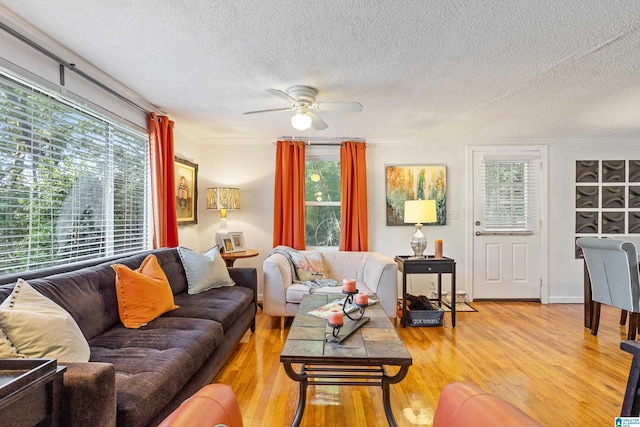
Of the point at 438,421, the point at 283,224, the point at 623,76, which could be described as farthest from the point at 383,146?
the point at 438,421

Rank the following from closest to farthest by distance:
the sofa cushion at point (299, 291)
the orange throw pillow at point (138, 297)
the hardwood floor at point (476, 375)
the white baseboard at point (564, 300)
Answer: the hardwood floor at point (476, 375) → the orange throw pillow at point (138, 297) → the sofa cushion at point (299, 291) → the white baseboard at point (564, 300)

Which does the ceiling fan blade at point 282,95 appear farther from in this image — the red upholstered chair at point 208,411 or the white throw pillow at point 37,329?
the red upholstered chair at point 208,411

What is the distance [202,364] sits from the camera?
190cm

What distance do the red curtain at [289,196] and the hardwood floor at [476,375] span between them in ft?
3.71

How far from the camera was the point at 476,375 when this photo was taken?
2379 millimetres

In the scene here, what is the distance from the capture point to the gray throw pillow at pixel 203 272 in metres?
2.90

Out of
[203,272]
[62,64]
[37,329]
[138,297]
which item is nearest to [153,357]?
[37,329]

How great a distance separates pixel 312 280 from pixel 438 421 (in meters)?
2.66

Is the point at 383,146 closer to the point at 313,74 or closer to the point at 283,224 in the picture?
the point at 283,224

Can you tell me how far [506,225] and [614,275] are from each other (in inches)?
63.8

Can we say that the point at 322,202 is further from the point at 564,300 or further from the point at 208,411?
the point at 208,411

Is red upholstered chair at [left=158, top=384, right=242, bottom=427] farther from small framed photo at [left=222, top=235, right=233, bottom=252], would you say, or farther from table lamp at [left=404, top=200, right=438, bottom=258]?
table lamp at [left=404, top=200, right=438, bottom=258]

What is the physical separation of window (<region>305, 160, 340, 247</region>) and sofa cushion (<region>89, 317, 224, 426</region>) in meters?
2.45

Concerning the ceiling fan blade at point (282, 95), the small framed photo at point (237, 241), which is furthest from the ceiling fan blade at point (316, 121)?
the small framed photo at point (237, 241)
